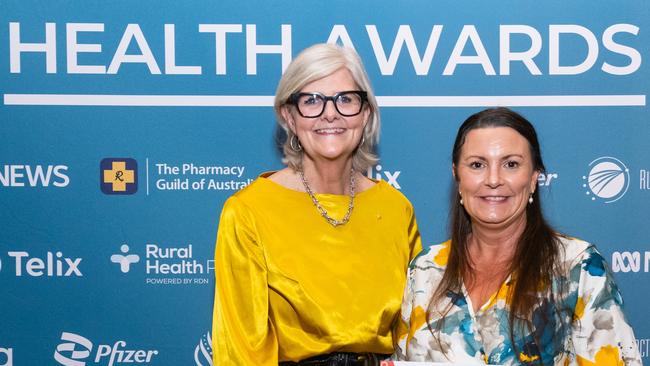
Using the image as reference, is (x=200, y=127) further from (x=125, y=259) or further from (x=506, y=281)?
(x=506, y=281)

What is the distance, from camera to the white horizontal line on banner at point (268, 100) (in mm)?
3225

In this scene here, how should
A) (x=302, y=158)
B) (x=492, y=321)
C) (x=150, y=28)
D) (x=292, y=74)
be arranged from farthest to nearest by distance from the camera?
(x=150, y=28) → (x=302, y=158) → (x=292, y=74) → (x=492, y=321)

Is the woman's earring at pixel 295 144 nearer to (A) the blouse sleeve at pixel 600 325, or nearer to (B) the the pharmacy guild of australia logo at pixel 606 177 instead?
(A) the blouse sleeve at pixel 600 325

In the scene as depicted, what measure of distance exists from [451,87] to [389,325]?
1.27 metres

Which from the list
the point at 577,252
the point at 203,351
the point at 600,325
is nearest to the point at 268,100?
the point at 203,351

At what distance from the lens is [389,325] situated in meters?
2.40

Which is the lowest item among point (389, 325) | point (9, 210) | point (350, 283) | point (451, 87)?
point (389, 325)

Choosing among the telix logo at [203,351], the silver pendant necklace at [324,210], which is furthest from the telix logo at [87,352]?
the silver pendant necklace at [324,210]

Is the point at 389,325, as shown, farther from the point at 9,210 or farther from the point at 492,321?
the point at 9,210

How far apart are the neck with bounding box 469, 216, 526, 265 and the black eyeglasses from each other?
22.8 inches

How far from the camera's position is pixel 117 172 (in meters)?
3.24

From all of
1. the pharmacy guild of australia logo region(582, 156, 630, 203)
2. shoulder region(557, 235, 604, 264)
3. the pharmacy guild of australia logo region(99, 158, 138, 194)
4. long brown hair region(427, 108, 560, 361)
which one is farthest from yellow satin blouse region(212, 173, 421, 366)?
the pharmacy guild of australia logo region(582, 156, 630, 203)

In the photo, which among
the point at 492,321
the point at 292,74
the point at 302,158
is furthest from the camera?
the point at 302,158

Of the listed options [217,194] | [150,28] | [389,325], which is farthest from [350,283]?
[150,28]
